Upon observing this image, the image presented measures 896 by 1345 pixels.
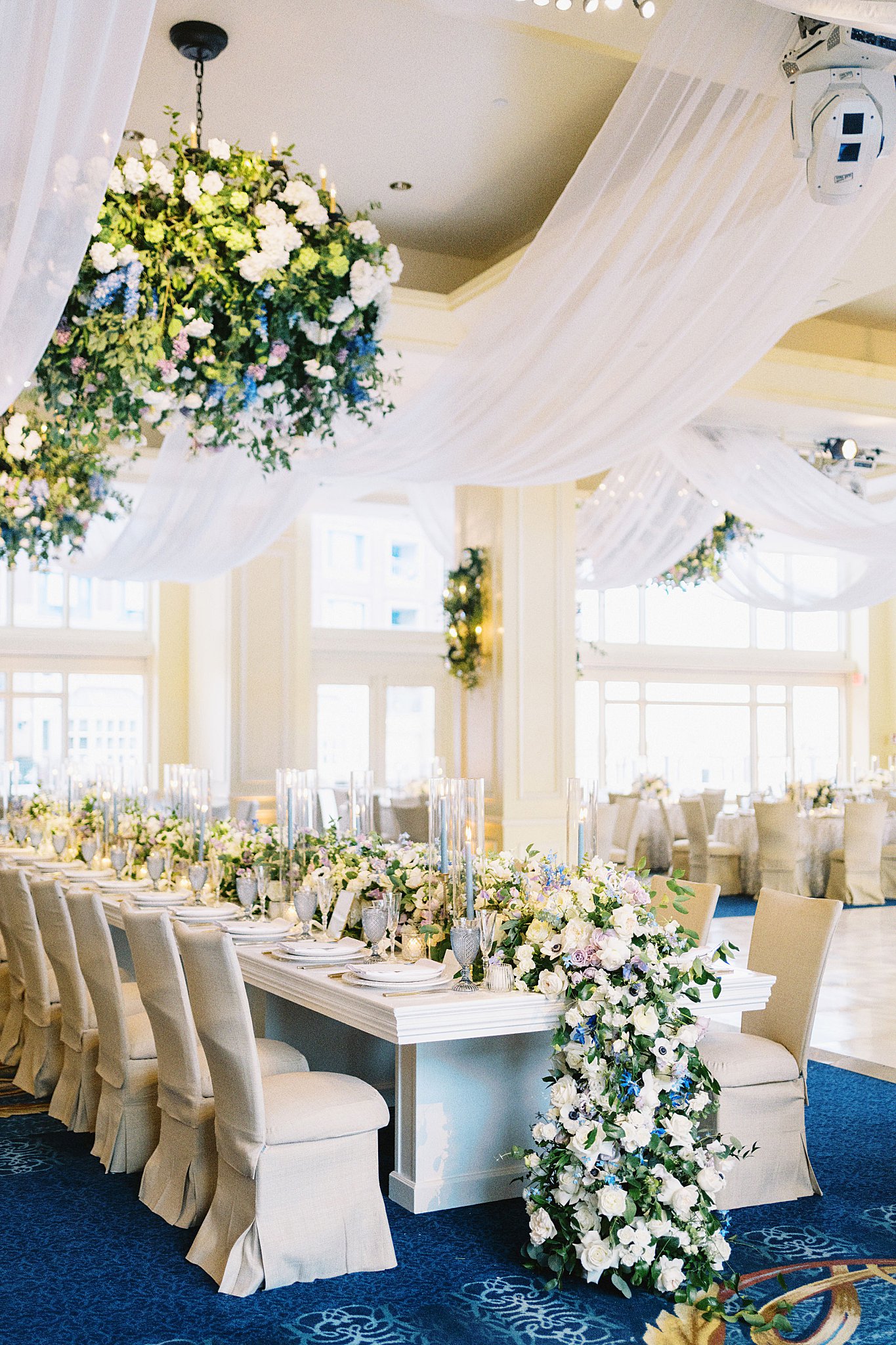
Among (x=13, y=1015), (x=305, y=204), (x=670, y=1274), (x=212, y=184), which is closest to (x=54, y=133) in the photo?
(x=212, y=184)

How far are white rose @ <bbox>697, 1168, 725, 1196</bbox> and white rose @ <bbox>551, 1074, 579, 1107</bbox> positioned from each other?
38cm

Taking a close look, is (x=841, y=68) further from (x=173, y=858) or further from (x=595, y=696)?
(x=595, y=696)

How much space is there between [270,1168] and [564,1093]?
810mm

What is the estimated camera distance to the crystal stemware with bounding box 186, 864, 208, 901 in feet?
18.6

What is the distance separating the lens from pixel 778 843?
38.3 feet

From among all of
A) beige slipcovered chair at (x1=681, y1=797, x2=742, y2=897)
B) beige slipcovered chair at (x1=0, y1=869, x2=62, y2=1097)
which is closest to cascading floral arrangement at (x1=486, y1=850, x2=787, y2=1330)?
beige slipcovered chair at (x1=0, y1=869, x2=62, y2=1097)

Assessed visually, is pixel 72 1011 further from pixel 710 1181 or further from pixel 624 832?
pixel 624 832

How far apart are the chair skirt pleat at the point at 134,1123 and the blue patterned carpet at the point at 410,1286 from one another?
0.08 metres

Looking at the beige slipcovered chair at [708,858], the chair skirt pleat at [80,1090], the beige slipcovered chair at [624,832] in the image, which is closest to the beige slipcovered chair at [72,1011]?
the chair skirt pleat at [80,1090]

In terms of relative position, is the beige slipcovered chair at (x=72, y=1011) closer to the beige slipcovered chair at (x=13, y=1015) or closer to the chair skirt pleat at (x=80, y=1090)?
the chair skirt pleat at (x=80, y=1090)

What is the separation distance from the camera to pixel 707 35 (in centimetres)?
364

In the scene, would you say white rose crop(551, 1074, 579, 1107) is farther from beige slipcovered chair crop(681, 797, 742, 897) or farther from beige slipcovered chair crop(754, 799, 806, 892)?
beige slipcovered chair crop(681, 797, 742, 897)

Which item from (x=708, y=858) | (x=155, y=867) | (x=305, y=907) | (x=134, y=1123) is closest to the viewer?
(x=134, y=1123)

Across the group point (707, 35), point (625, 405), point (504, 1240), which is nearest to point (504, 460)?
point (625, 405)
